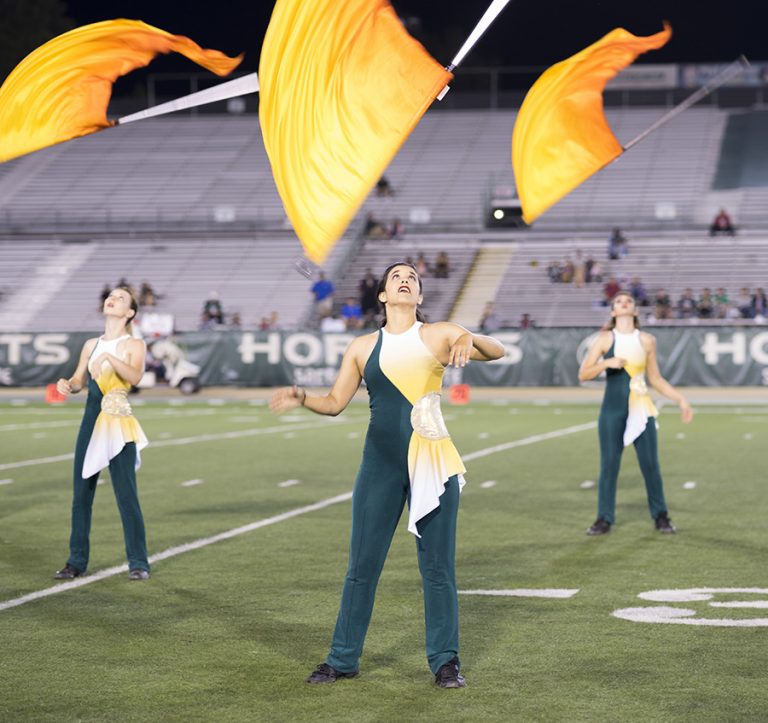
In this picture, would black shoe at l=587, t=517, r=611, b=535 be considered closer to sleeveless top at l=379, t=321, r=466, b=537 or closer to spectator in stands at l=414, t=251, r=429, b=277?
sleeveless top at l=379, t=321, r=466, b=537

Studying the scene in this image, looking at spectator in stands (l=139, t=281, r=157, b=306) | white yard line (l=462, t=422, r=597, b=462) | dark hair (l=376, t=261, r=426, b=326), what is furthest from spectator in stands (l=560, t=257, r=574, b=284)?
dark hair (l=376, t=261, r=426, b=326)

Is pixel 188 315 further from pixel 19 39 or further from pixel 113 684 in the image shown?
pixel 113 684

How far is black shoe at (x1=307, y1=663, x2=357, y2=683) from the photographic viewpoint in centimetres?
624

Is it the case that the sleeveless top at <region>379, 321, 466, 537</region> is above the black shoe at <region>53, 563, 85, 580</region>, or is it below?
above

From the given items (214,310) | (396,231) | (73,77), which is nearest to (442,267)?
(396,231)

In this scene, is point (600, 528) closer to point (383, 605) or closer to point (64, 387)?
point (383, 605)

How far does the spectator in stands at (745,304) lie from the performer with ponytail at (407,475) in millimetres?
29462

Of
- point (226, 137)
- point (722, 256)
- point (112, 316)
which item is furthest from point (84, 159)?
point (112, 316)

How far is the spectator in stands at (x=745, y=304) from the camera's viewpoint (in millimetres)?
34656

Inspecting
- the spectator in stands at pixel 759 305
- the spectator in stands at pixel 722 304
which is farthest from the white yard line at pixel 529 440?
the spectator in stands at pixel 722 304

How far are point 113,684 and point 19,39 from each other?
60029 mm

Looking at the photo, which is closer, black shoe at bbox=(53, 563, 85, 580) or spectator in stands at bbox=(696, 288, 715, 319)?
black shoe at bbox=(53, 563, 85, 580)

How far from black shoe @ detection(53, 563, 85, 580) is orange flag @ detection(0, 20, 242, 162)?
301 cm

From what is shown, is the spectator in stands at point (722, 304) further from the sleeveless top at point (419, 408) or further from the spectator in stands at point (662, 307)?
the sleeveless top at point (419, 408)
